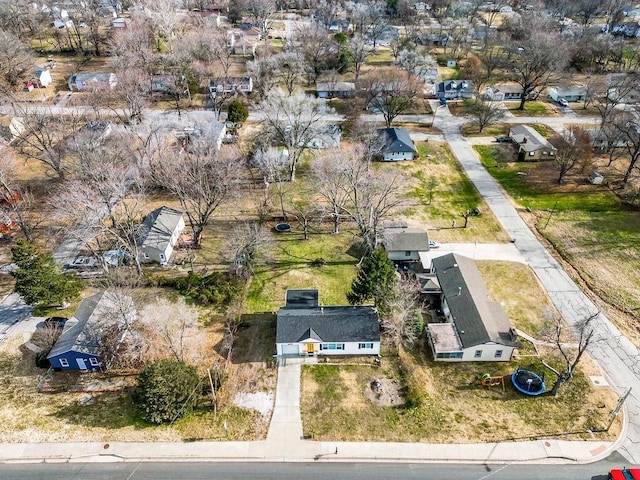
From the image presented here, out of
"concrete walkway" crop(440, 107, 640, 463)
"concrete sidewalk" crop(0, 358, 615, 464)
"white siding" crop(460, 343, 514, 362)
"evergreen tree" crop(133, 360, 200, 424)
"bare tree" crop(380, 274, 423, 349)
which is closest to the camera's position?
"concrete sidewalk" crop(0, 358, 615, 464)

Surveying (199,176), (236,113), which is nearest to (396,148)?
(236,113)

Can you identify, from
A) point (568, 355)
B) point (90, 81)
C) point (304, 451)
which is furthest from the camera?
point (90, 81)

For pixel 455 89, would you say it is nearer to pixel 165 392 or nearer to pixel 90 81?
Answer: pixel 90 81

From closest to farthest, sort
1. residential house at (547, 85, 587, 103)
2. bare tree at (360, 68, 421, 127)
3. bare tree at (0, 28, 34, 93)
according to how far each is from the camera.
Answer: bare tree at (360, 68, 421, 127) → bare tree at (0, 28, 34, 93) → residential house at (547, 85, 587, 103)

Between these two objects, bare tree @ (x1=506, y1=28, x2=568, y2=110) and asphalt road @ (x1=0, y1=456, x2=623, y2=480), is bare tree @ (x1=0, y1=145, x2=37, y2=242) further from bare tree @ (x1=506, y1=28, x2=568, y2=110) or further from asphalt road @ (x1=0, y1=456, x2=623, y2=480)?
bare tree @ (x1=506, y1=28, x2=568, y2=110)

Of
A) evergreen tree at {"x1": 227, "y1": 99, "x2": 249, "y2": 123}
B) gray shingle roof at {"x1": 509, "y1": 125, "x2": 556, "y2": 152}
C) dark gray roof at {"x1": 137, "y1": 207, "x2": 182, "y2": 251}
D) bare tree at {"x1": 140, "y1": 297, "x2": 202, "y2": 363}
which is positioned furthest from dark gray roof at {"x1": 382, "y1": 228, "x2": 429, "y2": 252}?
evergreen tree at {"x1": 227, "y1": 99, "x2": 249, "y2": 123}

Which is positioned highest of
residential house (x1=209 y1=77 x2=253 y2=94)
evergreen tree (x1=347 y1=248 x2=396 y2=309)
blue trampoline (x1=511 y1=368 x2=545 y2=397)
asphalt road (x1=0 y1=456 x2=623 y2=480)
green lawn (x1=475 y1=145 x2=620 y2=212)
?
residential house (x1=209 y1=77 x2=253 y2=94)

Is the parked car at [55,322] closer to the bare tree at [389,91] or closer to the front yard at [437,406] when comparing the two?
the front yard at [437,406]
